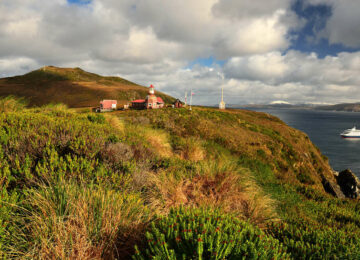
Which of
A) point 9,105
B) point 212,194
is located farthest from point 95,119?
point 212,194

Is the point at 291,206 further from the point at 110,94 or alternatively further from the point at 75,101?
the point at 110,94

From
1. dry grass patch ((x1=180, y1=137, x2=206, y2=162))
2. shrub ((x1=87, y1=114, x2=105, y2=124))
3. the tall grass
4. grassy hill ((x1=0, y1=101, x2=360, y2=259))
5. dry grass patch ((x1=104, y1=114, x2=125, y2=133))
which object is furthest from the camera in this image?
shrub ((x1=87, y1=114, x2=105, y2=124))

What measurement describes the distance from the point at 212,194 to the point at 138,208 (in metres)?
2.58

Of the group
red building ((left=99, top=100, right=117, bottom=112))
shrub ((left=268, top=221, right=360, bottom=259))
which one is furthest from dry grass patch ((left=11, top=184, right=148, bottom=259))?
red building ((left=99, top=100, right=117, bottom=112))

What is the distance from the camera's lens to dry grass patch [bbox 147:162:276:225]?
4926 millimetres

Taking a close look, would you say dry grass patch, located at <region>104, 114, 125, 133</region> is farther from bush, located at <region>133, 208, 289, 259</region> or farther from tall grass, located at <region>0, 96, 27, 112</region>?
bush, located at <region>133, 208, 289, 259</region>

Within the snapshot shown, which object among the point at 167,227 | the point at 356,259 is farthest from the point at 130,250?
the point at 356,259

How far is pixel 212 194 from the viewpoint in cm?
553

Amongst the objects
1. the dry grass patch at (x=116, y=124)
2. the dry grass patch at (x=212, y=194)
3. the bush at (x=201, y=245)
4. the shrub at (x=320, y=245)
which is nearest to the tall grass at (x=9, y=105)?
the dry grass patch at (x=116, y=124)

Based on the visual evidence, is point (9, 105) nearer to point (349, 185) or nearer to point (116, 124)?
point (116, 124)

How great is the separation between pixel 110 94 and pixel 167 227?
94.8 meters

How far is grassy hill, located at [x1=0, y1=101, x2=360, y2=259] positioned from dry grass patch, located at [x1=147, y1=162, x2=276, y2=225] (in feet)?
0.09

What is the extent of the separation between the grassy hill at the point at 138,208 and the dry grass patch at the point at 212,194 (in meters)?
0.03

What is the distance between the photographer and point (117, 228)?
3.07 m
